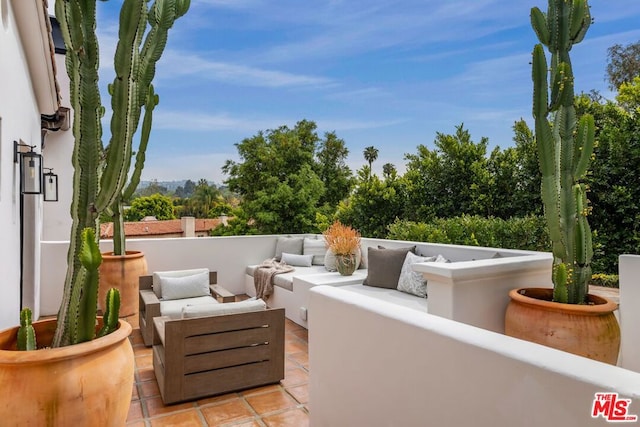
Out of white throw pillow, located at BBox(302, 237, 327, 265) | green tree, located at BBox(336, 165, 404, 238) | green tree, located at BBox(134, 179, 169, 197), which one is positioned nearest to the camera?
white throw pillow, located at BBox(302, 237, 327, 265)

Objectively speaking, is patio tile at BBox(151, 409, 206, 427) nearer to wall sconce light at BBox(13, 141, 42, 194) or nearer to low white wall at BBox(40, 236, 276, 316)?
wall sconce light at BBox(13, 141, 42, 194)

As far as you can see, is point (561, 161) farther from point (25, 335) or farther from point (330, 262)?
point (330, 262)

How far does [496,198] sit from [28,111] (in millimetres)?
8495

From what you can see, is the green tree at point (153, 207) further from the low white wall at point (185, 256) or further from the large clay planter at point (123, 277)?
the large clay planter at point (123, 277)

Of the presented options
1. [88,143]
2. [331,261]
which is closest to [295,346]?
[331,261]

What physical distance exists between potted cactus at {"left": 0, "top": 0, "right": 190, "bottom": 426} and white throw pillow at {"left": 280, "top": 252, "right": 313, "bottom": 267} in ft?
13.8

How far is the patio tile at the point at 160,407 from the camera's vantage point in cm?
284

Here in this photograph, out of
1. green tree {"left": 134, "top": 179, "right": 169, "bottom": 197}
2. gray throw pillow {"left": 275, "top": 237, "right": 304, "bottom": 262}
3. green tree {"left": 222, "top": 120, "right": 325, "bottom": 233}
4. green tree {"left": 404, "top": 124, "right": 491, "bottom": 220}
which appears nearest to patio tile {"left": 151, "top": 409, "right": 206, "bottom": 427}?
gray throw pillow {"left": 275, "top": 237, "right": 304, "bottom": 262}

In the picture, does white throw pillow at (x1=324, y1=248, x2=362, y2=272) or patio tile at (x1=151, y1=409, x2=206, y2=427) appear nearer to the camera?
patio tile at (x1=151, y1=409, x2=206, y2=427)

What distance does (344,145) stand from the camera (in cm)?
2020

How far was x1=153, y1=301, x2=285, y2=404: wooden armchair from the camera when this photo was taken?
2.93 meters

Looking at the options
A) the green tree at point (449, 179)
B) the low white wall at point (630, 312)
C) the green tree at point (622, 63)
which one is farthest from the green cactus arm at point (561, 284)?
the green tree at point (622, 63)

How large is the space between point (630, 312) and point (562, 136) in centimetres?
153

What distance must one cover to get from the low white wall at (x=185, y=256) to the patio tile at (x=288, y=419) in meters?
4.27
